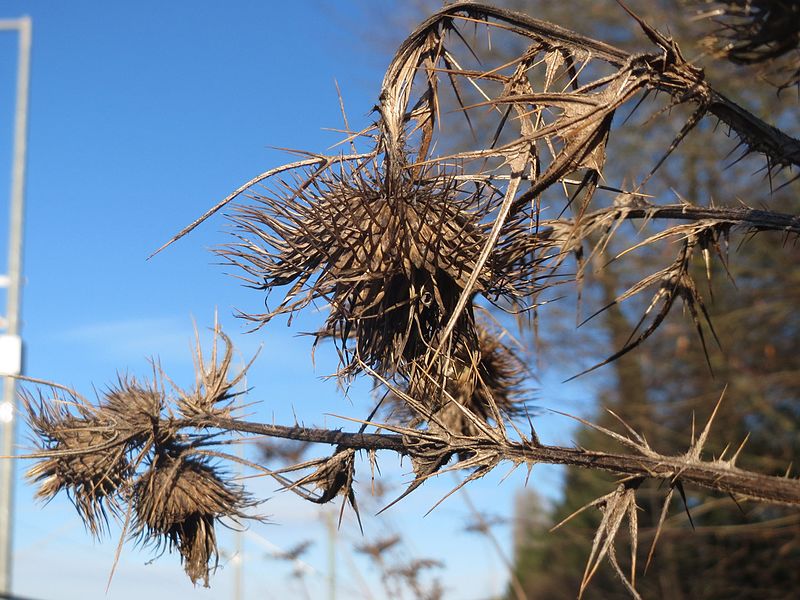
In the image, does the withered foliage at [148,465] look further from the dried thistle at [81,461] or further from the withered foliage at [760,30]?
the withered foliage at [760,30]

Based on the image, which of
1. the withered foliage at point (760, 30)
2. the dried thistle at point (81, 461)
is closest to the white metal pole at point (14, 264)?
the dried thistle at point (81, 461)

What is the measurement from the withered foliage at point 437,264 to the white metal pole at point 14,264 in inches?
227

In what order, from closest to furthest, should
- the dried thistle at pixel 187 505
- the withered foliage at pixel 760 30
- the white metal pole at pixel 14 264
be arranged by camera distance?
1. the withered foliage at pixel 760 30
2. the dried thistle at pixel 187 505
3. the white metal pole at pixel 14 264

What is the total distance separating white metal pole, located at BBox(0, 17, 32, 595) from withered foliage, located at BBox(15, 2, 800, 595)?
5.76 metres

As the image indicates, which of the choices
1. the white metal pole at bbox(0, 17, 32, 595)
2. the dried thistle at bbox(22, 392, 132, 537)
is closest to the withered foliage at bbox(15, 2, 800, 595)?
the dried thistle at bbox(22, 392, 132, 537)

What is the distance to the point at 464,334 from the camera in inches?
103

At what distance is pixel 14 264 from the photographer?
11.3 meters

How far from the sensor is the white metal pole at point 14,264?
967 centimetres

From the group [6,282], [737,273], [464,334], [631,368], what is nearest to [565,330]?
[631,368]

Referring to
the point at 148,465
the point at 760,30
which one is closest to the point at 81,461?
the point at 148,465

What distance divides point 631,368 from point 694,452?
11062mm

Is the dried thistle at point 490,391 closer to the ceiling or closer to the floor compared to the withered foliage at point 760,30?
closer to the floor

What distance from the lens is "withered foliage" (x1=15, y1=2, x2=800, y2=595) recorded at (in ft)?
7.20

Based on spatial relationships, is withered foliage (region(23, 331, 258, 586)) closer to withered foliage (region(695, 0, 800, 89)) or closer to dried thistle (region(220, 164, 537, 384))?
dried thistle (region(220, 164, 537, 384))
